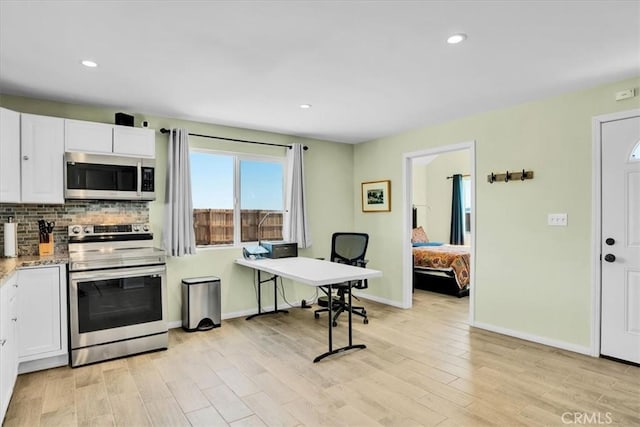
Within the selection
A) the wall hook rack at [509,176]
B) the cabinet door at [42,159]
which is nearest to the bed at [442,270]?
the wall hook rack at [509,176]

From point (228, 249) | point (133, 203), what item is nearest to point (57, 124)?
point (133, 203)

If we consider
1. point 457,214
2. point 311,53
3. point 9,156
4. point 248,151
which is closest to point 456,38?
point 311,53

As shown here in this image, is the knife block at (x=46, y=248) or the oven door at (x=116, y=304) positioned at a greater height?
the knife block at (x=46, y=248)

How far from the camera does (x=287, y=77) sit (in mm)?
2967

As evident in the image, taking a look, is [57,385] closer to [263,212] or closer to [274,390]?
[274,390]

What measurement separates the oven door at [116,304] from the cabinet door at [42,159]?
795mm

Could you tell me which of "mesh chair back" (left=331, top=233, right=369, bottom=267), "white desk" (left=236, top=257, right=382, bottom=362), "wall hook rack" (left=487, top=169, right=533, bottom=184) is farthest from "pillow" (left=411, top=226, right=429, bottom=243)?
"white desk" (left=236, top=257, right=382, bottom=362)

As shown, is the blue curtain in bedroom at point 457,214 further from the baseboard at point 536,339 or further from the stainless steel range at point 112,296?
the stainless steel range at point 112,296

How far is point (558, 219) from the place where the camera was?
3.44 meters

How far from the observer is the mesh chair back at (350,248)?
456 cm

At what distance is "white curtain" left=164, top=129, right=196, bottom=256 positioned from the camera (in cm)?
399

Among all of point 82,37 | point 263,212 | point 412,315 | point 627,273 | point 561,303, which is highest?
point 82,37

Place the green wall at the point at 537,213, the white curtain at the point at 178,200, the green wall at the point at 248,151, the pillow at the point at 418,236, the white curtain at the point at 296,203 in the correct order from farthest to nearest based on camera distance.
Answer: the pillow at the point at 418,236 → the white curtain at the point at 296,203 → the white curtain at the point at 178,200 → the green wall at the point at 248,151 → the green wall at the point at 537,213

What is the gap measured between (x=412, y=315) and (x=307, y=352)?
1.80 meters
